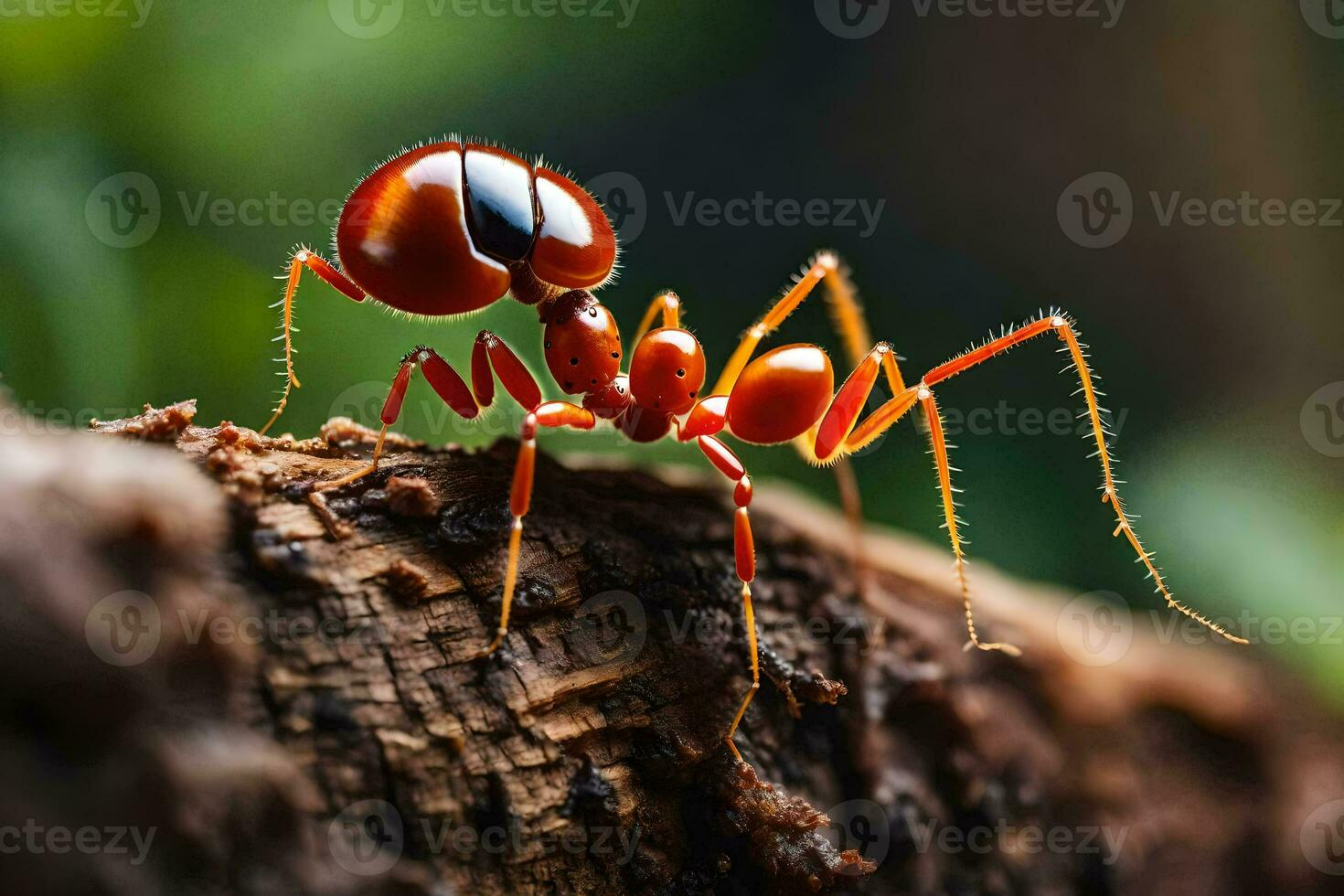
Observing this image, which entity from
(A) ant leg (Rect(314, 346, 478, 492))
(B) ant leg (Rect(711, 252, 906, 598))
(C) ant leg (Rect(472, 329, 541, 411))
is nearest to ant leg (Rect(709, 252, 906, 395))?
(B) ant leg (Rect(711, 252, 906, 598))

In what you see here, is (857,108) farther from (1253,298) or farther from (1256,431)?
(1256,431)

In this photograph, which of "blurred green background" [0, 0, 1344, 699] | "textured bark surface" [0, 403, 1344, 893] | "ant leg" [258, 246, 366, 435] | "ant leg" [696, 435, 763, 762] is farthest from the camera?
"blurred green background" [0, 0, 1344, 699]

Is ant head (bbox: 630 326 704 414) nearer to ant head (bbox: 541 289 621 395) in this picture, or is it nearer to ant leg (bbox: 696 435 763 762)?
ant head (bbox: 541 289 621 395)

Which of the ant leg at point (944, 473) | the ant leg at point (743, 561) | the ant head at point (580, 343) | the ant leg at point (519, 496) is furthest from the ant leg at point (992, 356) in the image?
the ant leg at point (519, 496)

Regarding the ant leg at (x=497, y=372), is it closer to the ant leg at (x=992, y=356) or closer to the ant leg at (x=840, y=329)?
the ant leg at (x=840, y=329)

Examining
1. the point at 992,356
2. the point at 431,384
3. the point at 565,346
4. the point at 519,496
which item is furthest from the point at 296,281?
the point at 992,356
